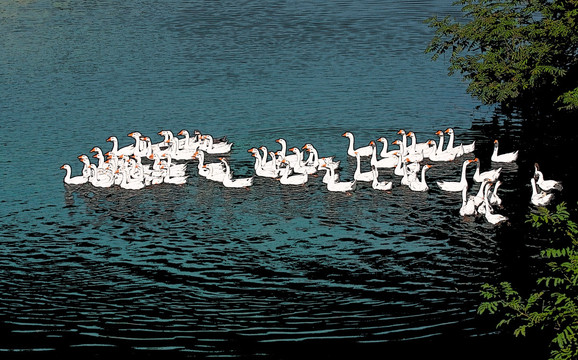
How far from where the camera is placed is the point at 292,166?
137 feet

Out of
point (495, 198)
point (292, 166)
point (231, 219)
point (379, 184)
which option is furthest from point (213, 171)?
point (495, 198)

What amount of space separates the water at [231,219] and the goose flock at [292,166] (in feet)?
2.02

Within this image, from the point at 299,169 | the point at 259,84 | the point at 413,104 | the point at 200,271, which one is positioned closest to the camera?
the point at 200,271

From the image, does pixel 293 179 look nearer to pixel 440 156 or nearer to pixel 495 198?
pixel 440 156

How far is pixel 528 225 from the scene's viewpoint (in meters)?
35.1

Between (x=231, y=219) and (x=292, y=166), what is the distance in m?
6.21

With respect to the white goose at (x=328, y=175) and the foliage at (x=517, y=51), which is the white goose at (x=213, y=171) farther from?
the foliage at (x=517, y=51)

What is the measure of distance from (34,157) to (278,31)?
33.8m

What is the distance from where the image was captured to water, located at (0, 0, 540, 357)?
1087 inches

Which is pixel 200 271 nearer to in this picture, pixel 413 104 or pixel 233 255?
pixel 233 255

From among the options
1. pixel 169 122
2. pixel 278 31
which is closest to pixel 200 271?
pixel 169 122

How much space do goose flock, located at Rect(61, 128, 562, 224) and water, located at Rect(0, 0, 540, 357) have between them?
62 centimetres

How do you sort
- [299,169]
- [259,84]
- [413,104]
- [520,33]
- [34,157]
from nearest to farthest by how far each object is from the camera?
[299,169] → [34,157] → [520,33] → [413,104] → [259,84]

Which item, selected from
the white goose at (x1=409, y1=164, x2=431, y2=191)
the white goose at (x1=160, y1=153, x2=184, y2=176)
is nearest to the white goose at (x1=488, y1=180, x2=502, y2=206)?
the white goose at (x1=409, y1=164, x2=431, y2=191)
